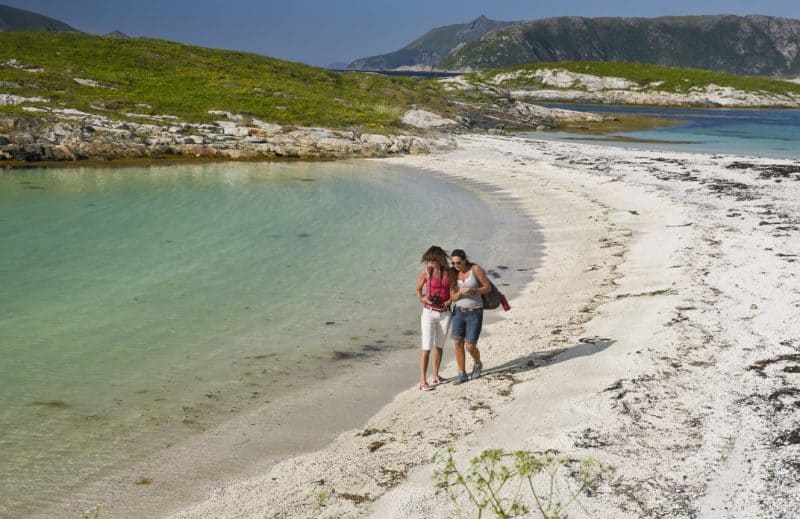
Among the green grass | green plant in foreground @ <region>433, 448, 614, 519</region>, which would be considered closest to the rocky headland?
green plant in foreground @ <region>433, 448, 614, 519</region>

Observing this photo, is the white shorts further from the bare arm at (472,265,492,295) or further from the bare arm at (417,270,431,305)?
the bare arm at (472,265,492,295)

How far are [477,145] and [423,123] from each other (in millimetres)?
9939

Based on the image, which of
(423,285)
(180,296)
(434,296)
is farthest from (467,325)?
(180,296)

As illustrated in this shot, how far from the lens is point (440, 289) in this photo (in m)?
9.53

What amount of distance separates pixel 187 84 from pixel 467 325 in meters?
47.7

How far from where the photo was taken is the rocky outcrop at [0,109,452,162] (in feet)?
111

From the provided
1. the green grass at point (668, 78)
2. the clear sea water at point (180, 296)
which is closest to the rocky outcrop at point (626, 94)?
the green grass at point (668, 78)

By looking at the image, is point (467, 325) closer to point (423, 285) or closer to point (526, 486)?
point (423, 285)

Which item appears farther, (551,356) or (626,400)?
(551,356)

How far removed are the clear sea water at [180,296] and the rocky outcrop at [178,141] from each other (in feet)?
20.5

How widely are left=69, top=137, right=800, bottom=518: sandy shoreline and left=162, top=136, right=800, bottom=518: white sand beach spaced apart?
3 cm

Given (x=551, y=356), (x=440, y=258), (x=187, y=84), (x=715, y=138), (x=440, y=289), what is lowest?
(x=551, y=356)

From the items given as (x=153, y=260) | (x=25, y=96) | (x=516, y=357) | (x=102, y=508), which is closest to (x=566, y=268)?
(x=516, y=357)

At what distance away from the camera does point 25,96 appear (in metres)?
39.6
